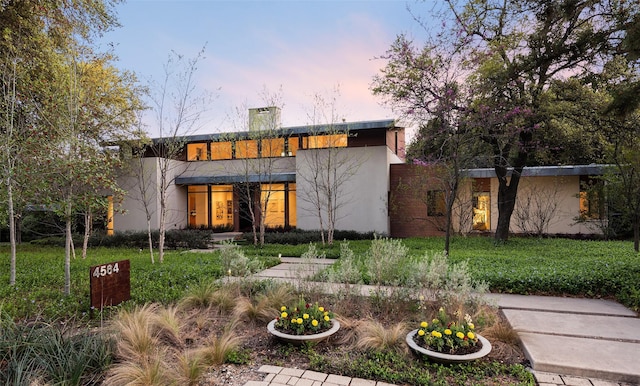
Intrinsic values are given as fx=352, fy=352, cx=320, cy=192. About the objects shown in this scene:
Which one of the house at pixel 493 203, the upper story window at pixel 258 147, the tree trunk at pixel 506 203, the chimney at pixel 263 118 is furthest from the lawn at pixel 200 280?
the upper story window at pixel 258 147

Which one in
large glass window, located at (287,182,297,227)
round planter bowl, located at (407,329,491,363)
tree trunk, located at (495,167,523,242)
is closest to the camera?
round planter bowl, located at (407,329,491,363)

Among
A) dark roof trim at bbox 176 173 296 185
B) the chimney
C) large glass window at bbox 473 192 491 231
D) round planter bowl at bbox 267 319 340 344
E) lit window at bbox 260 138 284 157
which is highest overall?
the chimney

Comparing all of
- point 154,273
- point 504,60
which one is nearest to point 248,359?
point 154,273

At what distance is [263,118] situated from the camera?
1301cm

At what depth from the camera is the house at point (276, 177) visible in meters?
13.9

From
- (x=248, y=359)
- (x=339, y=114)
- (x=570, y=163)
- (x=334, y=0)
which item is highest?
(x=334, y=0)

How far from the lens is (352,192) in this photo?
14625 millimetres

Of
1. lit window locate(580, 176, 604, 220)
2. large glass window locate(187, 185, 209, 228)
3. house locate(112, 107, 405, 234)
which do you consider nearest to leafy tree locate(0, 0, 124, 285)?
house locate(112, 107, 405, 234)

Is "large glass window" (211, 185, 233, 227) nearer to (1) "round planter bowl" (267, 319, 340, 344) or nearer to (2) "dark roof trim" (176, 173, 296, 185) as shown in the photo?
(2) "dark roof trim" (176, 173, 296, 185)

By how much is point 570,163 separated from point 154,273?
1679 centimetres

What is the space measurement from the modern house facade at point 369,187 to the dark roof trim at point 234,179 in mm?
47

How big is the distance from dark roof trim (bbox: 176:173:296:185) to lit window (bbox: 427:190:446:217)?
5925mm

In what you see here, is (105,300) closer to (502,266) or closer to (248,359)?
(248,359)

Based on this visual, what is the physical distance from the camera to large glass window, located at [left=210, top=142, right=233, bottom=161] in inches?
687
